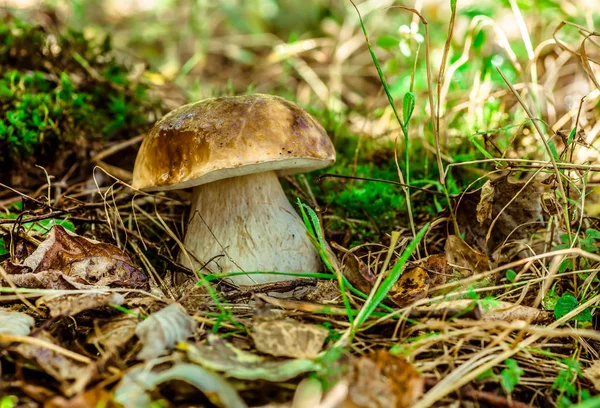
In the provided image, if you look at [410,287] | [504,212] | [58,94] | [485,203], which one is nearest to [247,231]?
[410,287]

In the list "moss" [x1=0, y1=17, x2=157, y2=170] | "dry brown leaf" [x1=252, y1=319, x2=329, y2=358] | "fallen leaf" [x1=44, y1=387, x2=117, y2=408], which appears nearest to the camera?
"fallen leaf" [x1=44, y1=387, x2=117, y2=408]

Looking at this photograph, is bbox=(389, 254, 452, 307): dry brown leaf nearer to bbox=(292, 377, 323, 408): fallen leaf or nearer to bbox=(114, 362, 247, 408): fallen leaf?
bbox=(292, 377, 323, 408): fallen leaf

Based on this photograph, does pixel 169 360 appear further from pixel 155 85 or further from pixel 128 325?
pixel 155 85

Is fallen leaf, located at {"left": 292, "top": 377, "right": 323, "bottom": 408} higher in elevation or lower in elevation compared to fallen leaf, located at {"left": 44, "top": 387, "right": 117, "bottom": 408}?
lower

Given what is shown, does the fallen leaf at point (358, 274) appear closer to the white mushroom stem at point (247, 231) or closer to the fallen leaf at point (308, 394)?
the white mushroom stem at point (247, 231)

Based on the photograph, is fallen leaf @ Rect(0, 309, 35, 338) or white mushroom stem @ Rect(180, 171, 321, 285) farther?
white mushroom stem @ Rect(180, 171, 321, 285)

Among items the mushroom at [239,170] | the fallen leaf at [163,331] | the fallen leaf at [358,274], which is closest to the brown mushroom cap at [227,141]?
the mushroom at [239,170]

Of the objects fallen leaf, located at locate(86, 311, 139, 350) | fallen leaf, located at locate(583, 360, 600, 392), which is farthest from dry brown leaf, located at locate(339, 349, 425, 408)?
fallen leaf, located at locate(86, 311, 139, 350)

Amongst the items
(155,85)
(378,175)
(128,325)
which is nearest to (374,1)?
(155,85)
